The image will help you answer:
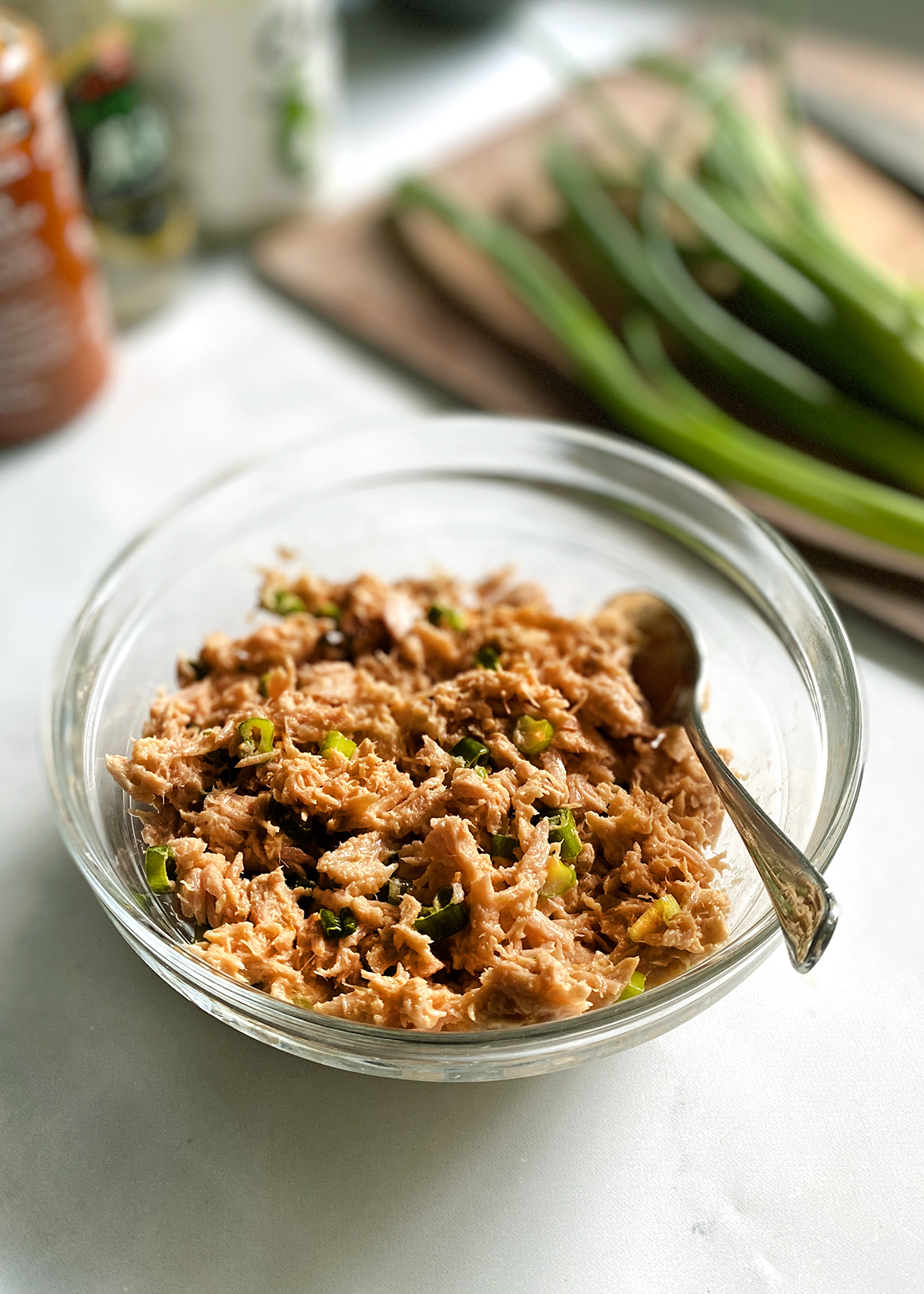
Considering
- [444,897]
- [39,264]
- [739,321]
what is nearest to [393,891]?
[444,897]

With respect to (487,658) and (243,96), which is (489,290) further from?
(487,658)

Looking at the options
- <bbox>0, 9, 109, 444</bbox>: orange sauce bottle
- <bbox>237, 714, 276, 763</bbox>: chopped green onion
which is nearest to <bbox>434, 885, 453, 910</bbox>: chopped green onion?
<bbox>237, 714, 276, 763</bbox>: chopped green onion

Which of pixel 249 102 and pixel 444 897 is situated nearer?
pixel 444 897

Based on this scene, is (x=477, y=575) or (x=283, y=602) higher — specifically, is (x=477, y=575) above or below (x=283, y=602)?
below

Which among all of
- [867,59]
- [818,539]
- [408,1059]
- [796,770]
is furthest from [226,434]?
[867,59]

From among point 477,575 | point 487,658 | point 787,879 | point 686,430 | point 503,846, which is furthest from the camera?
point 686,430

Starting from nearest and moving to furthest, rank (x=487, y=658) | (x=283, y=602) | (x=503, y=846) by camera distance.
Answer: (x=503, y=846), (x=487, y=658), (x=283, y=602)
